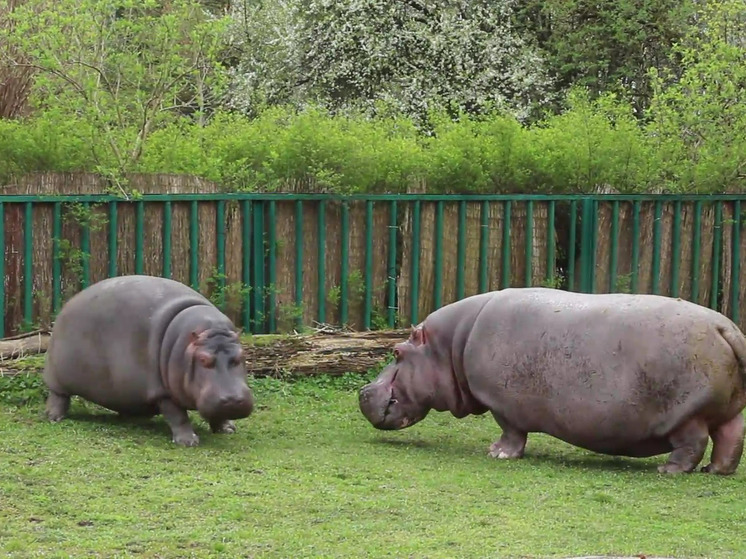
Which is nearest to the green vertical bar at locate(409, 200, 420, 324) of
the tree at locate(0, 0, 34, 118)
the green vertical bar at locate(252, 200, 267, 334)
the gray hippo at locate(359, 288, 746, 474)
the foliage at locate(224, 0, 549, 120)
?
the green vertical bar at locate(252, 200, 267, 334)

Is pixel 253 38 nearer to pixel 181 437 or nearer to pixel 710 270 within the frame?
pixel 710 270

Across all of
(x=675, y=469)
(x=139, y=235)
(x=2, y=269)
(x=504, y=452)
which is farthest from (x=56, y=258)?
(x=675, y=469)

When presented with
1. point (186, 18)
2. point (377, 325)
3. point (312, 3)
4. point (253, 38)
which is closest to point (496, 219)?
point (377, 325)

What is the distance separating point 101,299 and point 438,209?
144 inches

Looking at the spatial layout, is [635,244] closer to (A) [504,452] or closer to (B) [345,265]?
(B) [345,265]

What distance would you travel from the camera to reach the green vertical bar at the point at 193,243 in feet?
34.2

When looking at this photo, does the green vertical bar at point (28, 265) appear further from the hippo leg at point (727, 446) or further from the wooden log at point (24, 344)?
the hippo leg at point (727, 446)

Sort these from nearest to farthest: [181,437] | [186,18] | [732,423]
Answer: [732,423] → [181,437] → [186,18]

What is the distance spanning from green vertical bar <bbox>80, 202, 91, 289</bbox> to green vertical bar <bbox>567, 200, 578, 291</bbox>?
14.5 ft

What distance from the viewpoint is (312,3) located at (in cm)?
1969

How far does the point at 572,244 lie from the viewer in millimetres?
11711

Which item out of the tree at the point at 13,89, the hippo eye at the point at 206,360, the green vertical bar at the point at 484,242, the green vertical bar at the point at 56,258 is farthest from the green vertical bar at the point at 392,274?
the tree at the point at 13,89

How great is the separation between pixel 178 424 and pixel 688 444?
3.25 m

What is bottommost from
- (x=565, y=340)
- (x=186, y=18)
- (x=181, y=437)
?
(x=181, y=437)
